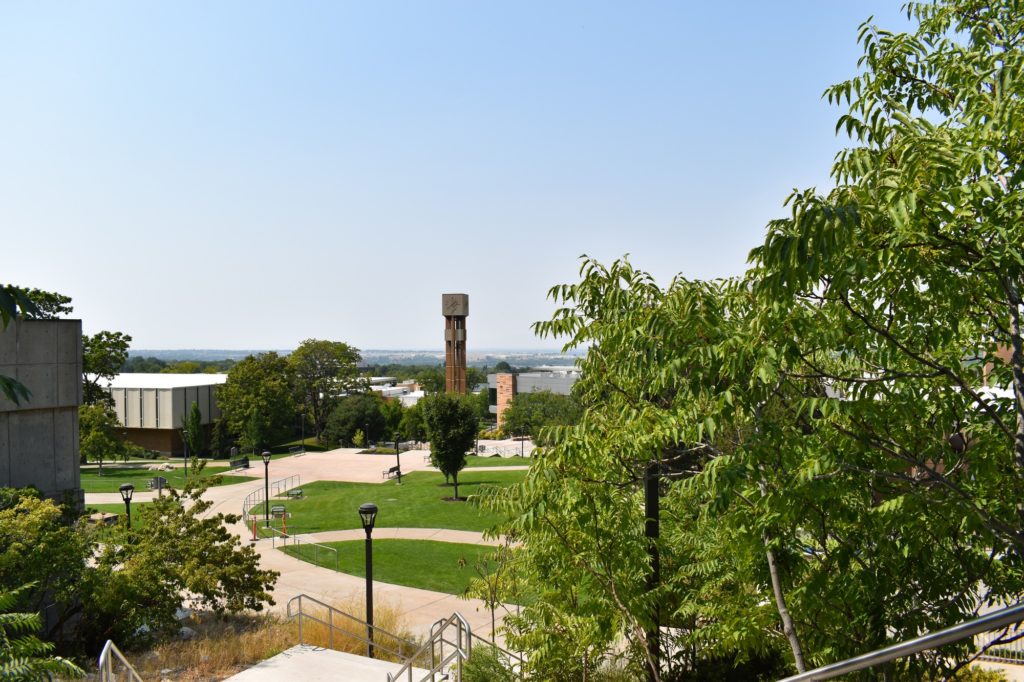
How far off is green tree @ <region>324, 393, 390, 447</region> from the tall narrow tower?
9771mm

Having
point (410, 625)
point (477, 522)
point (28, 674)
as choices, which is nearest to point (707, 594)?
point (28, 674)

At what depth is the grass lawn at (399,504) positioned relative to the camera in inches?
1259

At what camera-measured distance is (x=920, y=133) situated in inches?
208

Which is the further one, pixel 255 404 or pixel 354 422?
pixel 354 422

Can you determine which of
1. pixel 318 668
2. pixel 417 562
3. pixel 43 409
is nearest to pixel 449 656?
pixel 318 668

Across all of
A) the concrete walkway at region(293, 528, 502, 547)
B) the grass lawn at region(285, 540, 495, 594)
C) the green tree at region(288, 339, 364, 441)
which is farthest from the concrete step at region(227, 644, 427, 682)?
the green tree at region(288, 339, 364, 441)

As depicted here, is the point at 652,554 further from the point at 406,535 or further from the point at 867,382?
the point at 406,535

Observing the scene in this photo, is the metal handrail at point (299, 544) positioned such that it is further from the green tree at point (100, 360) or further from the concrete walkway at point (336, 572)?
the green tree at point (100, 360)

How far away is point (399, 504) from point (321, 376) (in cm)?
4199

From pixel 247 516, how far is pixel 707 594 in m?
29.2

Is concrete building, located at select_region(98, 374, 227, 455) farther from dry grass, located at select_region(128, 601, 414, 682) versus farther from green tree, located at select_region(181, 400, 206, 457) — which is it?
dry grass, located at select_region(128, 601, 414, 682)

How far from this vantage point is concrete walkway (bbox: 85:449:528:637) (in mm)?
19594

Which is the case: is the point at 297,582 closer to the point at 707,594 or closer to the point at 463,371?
the point at 707,594

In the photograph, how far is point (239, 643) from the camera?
14547mm
